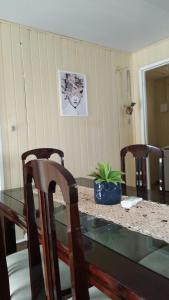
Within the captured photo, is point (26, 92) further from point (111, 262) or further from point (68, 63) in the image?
point (111, 262)

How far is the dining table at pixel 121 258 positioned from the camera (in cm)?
69

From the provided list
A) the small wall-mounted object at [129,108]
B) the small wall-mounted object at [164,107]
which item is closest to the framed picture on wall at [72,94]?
the small wall-mounted object at [129,108]

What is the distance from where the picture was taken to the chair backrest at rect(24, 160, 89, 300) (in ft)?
2.23

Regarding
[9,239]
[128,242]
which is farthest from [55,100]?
[128,242]

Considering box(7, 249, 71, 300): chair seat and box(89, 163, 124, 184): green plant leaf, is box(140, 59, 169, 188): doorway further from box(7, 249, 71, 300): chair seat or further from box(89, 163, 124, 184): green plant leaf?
box(7, 249, 71, 300): chair seat

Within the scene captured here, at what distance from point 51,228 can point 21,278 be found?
0.61m

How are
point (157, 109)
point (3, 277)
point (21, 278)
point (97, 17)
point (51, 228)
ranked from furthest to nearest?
point (157, 109)
point (97, 17)
point (21, 278)
point (3, 277)
point (51, 228)

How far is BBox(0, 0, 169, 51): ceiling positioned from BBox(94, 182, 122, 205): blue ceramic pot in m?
1.85

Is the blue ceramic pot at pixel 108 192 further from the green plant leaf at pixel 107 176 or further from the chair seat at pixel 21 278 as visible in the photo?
the chair seat at pixel 21 278

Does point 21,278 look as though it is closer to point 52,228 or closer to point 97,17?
point 52,228

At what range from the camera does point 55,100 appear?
2.99 m

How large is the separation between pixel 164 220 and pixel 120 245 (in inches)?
12.0

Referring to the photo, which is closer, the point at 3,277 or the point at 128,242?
the point at 128,242

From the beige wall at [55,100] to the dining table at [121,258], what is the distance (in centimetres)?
159
